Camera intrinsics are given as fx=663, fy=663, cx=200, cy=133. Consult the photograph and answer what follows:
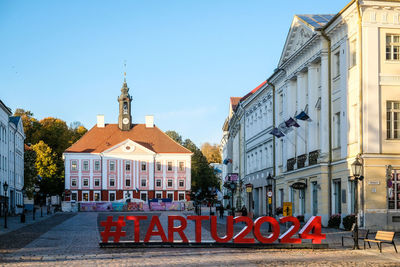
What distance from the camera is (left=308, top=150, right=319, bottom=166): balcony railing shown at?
37.3 meters

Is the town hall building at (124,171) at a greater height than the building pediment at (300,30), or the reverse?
the building pediment at (300,30)

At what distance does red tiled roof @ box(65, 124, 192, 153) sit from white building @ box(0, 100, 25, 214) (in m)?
27.2

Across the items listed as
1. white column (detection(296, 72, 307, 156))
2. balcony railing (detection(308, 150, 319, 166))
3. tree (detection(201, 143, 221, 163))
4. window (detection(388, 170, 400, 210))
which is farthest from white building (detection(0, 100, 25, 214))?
tree (detection(201, 143, 221, 163))

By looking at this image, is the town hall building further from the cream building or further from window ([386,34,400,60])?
window ([386,34,400,60])

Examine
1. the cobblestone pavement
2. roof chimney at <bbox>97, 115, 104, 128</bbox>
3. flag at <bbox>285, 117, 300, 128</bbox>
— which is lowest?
the cobblestone pavement

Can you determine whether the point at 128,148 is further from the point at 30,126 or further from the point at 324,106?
the point at 324,106

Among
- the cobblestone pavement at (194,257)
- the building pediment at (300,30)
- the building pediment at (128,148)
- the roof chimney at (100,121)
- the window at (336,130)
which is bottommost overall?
the cobblestone pavement at (194,257)

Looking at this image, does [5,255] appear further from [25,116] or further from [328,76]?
[25,116]

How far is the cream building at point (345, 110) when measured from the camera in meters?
31.0

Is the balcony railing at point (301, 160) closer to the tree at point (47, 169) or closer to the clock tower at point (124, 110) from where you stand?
the tree at point (47, 169)

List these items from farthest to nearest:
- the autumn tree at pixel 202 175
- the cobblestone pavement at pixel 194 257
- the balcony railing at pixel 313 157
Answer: the autumn tree at pixel 202 175
the balcony railing at pixel 313 157
the cobblestone pavement at pixel 194 257

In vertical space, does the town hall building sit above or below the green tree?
below

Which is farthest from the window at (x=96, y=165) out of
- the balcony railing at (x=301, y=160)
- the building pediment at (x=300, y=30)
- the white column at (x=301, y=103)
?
the balcony railing at (x=301, y=160)

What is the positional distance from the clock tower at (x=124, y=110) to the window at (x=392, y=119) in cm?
8735
